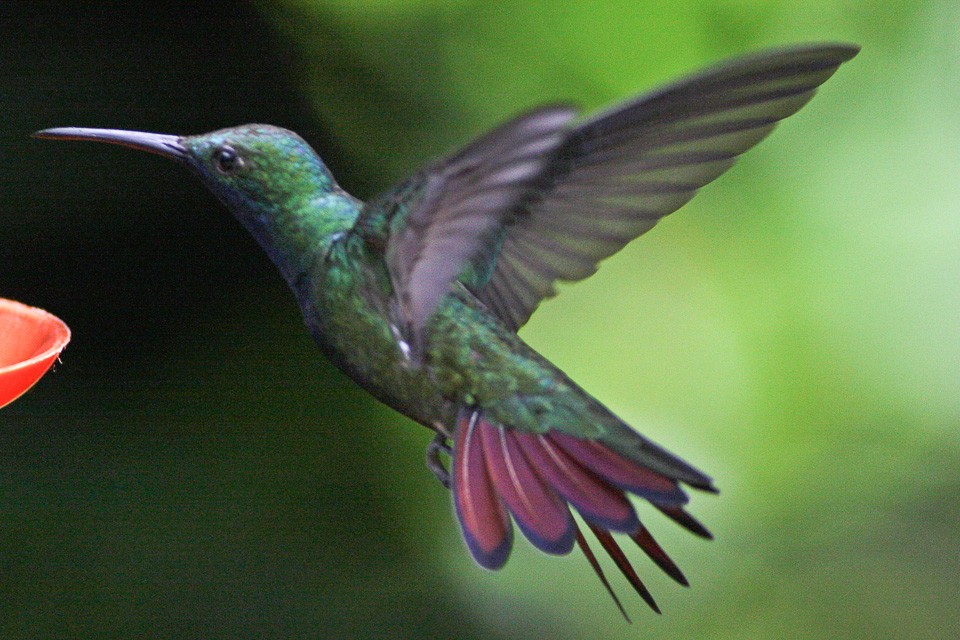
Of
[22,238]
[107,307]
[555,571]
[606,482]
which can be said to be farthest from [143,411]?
[606,482]

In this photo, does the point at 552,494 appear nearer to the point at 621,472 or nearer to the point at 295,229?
the point at 621,472

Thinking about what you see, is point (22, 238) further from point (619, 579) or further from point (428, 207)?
point (428, 207)

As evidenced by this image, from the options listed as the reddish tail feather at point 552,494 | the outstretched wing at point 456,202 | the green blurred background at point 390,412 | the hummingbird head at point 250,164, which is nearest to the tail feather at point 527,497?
the reddish tail feather at point 552,494

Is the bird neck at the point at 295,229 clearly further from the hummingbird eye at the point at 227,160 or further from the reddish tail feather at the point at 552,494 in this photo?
the reddish tail feather at the point at 552,494

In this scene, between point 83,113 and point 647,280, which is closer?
point 647,280

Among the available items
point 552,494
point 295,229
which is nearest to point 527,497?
point 552,494

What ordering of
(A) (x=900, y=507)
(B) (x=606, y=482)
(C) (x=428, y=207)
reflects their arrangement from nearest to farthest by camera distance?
(C) (x=428, y=207)
(B) (x=606, y=482)
(A) (x=900, y=507)

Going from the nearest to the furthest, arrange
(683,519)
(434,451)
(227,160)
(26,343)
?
(683,519) < (227,160) < (26,343) < (434,451)
